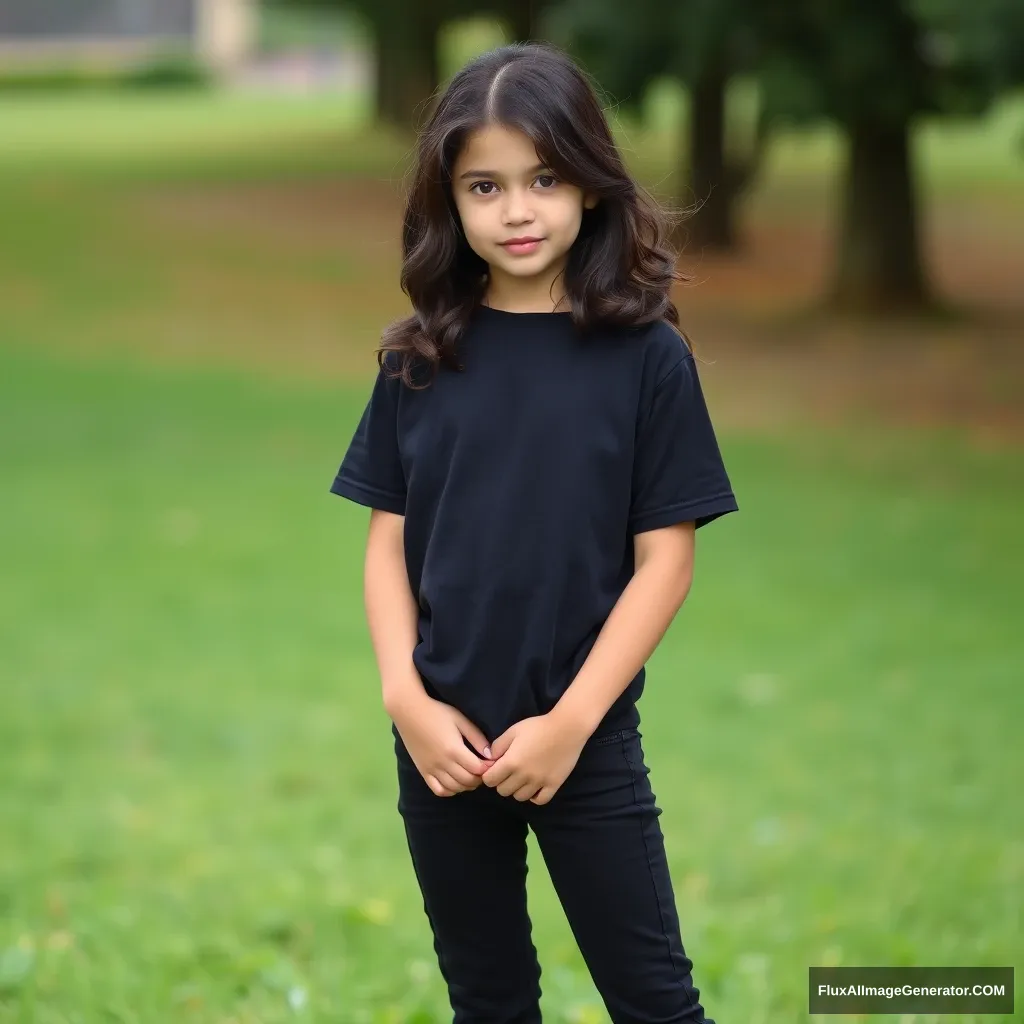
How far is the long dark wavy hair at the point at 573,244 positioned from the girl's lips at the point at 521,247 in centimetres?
8

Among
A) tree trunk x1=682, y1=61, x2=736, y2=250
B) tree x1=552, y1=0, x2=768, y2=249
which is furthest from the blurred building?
tree x1=552, y1=0, x2=768, y2=249

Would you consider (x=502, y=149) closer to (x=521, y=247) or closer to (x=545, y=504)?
(x=521, y=247)

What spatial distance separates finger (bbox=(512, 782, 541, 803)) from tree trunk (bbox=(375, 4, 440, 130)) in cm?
2338

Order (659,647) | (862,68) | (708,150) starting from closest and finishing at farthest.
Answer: (659,647) < (862,68) < (708,150)

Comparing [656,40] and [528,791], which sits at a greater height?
[656,40]

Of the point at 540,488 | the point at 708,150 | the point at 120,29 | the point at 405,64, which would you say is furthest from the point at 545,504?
the point at 120,29

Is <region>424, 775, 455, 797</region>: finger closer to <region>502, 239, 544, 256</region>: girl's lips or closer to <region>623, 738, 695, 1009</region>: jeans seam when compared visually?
<region>623, 738, 695, 1009</region>: jeans seam

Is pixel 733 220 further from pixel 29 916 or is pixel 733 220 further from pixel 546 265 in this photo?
pixel 546 265

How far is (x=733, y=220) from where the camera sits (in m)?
19.6

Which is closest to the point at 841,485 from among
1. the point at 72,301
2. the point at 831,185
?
the point at 72,301

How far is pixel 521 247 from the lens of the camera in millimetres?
2309

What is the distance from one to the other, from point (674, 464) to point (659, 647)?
5.03 meters

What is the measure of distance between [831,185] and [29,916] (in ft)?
81.0

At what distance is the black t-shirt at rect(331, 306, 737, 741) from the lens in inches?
89.3
